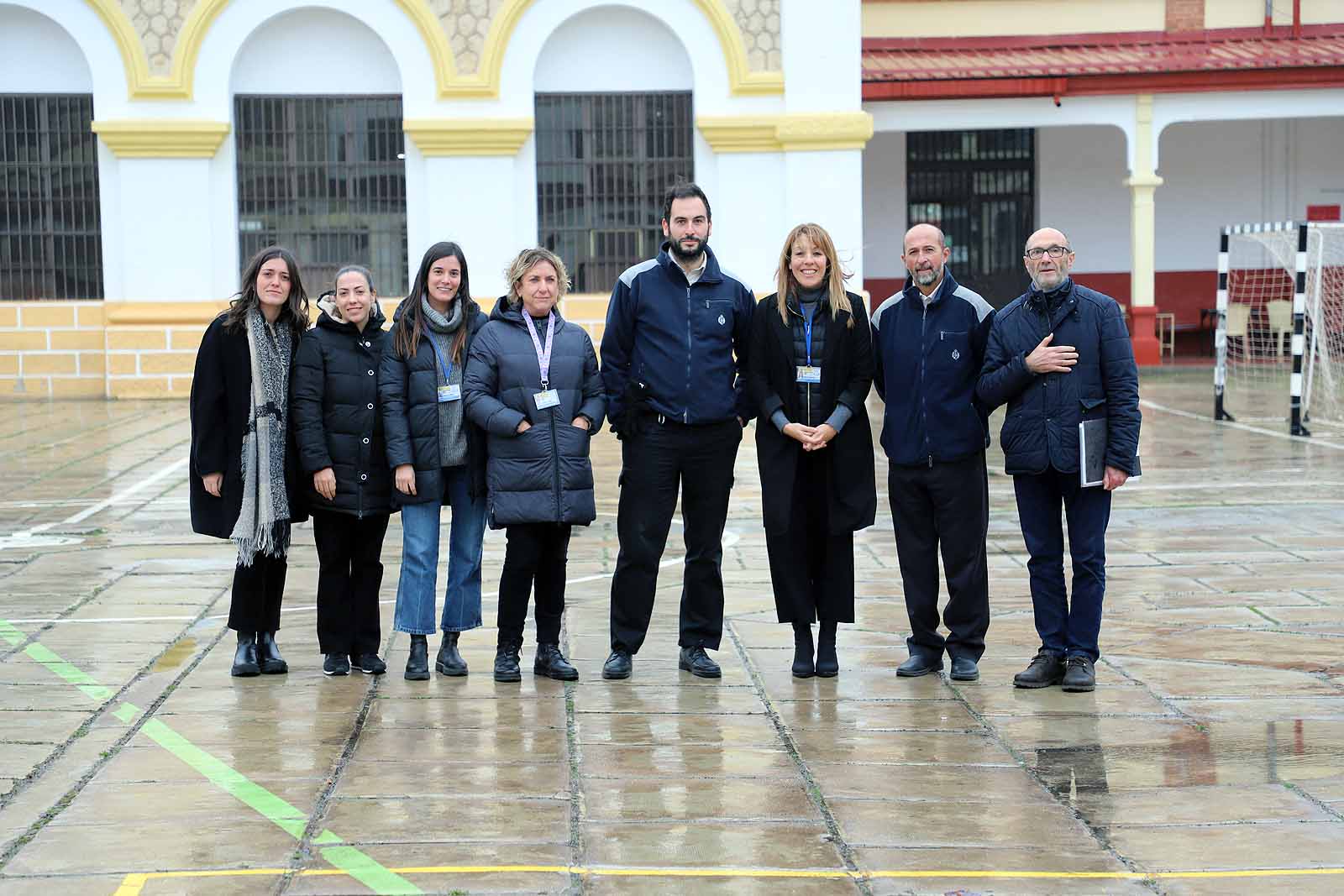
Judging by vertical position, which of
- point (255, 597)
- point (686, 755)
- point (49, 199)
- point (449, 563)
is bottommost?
point (686, 755)

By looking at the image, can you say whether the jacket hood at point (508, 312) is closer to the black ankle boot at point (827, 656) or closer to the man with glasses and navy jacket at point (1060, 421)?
the black ankle boot at point (827, 656)

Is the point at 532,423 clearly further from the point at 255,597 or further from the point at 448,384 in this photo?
the point at 255,597

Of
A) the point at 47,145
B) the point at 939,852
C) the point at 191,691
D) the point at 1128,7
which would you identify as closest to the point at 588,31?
the point at 47,145

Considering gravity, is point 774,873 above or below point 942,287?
below

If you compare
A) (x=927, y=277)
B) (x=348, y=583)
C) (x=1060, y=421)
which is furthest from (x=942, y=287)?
A: (x=348, y=583)

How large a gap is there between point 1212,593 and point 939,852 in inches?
174

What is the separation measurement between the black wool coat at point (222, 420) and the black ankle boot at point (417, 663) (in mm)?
736

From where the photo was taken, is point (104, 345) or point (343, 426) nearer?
point (343, 426)

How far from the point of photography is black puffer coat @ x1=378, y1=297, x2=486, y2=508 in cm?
718

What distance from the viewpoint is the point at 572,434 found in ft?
23.3

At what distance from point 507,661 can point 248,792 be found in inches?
69.2

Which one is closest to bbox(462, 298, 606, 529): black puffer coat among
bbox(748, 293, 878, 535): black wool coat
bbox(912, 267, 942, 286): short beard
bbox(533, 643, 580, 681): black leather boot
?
bbox(533, 643, 580, 681): black leather boot

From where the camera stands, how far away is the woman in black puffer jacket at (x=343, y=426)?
718cm

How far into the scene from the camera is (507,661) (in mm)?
7156
